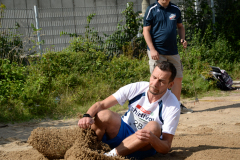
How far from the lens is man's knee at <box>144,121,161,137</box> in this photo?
285cm

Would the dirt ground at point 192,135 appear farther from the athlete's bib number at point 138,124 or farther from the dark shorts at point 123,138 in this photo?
the athlete's bib number at point 138,124

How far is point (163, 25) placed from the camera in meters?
4.79

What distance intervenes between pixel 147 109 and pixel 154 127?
0.27m

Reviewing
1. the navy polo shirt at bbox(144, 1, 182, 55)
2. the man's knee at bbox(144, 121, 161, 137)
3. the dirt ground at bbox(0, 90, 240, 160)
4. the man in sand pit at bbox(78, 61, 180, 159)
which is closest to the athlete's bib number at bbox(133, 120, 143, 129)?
the man in sand pit at bbox(78, 61, 180, 159)

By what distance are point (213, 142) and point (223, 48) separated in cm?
652

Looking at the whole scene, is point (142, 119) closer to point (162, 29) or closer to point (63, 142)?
point (63, 142)

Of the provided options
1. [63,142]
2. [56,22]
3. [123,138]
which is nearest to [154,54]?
[123,138]

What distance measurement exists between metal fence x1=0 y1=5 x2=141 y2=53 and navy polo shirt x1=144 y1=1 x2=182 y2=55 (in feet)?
11.7

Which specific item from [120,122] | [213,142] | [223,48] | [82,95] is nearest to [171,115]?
[120,122]

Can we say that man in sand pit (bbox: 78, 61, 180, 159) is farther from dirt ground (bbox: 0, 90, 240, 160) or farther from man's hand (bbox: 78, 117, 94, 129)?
dirt ground (bbox: 0, 90, 240, 160)

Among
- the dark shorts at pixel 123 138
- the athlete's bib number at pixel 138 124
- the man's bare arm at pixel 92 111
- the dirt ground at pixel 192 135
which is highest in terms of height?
the man's bare arm at pixel 92 111

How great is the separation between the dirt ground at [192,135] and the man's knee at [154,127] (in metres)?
0.56

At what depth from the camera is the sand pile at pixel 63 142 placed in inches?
115

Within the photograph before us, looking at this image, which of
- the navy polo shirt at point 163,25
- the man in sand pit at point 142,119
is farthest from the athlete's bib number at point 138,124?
the navy polo shirt at point 163,25
